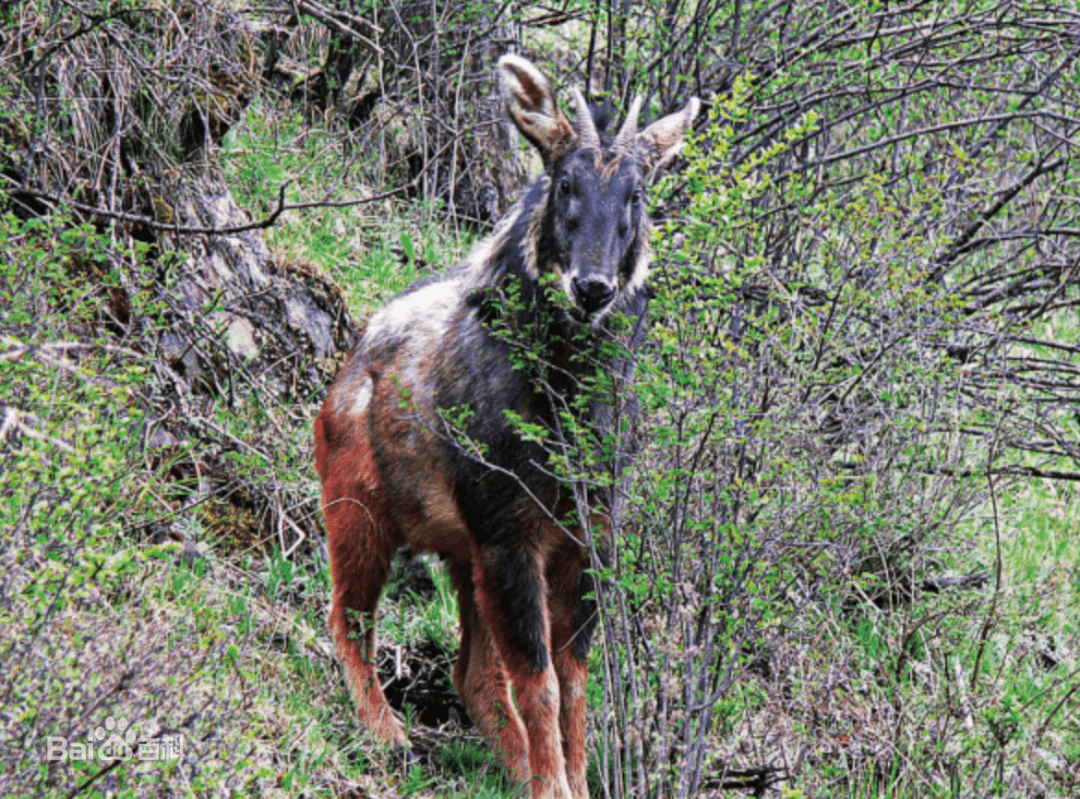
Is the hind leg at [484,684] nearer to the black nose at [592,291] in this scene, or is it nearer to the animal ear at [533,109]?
the black nose at [592,291]

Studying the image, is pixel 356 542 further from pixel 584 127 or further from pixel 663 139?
pixel 663 139

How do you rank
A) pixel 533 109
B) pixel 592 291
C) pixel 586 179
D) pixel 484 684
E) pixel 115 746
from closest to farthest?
pixel 115 746 < pixel 592 291 < pixel 586 179 < pixel 533 109 < pixel 484 684

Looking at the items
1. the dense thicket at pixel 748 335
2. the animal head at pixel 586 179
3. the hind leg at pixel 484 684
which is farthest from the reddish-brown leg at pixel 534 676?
the animal head at pixel 586 179

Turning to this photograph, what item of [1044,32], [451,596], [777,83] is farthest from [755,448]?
[1044,32]

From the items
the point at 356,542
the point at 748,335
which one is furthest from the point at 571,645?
the point at 748,335

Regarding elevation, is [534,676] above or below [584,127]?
below

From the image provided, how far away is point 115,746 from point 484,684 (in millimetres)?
2626

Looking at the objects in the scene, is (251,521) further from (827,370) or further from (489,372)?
(827,370)

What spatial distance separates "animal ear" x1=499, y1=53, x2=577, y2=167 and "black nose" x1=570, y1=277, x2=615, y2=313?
832 mm

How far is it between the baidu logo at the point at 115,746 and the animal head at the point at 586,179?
2.09 metres

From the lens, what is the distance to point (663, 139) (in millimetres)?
4902

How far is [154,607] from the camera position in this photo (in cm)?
423

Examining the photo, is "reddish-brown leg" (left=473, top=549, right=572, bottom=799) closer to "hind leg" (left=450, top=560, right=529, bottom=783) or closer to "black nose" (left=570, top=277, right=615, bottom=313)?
"hind leg" (left=450, top=560, right=529, bottom=783)

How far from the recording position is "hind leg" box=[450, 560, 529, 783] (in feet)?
16.6
